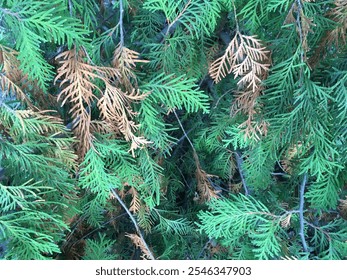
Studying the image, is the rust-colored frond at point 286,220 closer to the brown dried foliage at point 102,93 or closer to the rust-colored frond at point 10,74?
the brown dried foliage at point 102,93

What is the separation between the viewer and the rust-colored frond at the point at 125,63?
71 centimetres

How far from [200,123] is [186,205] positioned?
1.05 ft

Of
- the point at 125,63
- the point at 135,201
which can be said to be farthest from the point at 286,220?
the point at 125,63

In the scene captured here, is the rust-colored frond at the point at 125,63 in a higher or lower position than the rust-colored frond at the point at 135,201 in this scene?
higher

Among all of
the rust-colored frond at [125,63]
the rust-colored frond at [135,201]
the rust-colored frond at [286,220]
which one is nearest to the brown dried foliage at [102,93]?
the rust-colored frond at [125,63]

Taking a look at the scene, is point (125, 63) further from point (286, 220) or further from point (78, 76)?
point (286, 220)

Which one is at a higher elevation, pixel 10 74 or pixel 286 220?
pixel 10 74

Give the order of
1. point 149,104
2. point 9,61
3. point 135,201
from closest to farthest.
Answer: point 9,61 < point 149,104 < point 135,201

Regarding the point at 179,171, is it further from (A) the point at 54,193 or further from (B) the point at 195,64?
(A) the point at 54,193

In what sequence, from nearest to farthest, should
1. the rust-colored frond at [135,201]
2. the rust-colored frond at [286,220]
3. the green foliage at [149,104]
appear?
1. the green foliage at [149,104]
2. the rust-colored frond at [286,220]
3. the rust-colored frond at [135,201]

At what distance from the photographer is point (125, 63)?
0.74 metres

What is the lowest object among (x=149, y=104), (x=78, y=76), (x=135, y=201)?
(x=135, y=201)

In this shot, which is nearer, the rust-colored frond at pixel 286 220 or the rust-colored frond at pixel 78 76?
the rust-colored frond at pixel 78 76

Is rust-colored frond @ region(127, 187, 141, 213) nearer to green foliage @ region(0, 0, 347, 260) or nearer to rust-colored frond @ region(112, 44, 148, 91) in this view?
green foliage @ region(0, 0, 347, 260)
